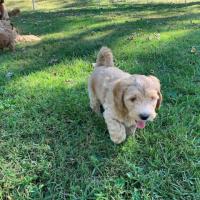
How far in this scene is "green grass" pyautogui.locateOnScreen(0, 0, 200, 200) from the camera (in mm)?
3496

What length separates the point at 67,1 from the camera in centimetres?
2539

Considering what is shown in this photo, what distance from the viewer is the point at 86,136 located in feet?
13.9

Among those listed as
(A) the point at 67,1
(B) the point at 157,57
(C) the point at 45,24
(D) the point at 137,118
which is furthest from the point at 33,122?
(A) the point at 67,1

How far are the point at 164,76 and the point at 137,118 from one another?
7.86ft

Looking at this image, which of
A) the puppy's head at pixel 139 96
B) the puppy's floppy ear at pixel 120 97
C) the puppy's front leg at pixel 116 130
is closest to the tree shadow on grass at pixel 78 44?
the puppy's front leg at pixel 116 130

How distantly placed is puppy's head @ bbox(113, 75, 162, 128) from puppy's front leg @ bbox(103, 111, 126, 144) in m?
0.26

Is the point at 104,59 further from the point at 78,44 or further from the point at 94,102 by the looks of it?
the point at 78,44

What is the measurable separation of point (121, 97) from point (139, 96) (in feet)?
0.77

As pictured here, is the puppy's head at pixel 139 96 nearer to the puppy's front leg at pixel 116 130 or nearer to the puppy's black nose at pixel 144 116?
the puppy's black nose at pixel 144 116

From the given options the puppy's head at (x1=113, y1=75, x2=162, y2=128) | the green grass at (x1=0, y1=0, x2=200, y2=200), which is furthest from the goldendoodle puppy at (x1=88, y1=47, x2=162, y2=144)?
the green grass at (x1=0, y1=0, x2=200, y2=200)

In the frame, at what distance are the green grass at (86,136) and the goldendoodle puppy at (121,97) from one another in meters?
0.25

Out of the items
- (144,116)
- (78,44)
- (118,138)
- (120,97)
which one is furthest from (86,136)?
(78,44)

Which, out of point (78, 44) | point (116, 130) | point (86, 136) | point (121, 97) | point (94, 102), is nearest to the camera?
point (121, 97)

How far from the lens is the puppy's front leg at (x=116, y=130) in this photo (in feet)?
12.7
